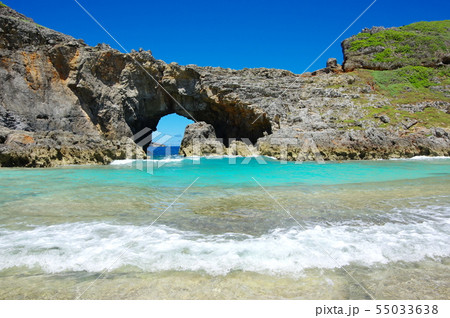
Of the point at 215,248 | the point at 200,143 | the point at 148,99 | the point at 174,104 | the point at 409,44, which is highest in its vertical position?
the point at 409,44

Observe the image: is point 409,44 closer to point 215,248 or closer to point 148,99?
point 148,99

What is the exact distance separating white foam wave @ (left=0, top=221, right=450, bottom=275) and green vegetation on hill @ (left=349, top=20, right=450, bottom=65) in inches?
1960

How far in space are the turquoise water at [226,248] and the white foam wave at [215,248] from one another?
0.02 m

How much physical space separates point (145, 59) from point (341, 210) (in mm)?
33257

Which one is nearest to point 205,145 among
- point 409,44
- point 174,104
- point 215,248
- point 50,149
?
point 174,104

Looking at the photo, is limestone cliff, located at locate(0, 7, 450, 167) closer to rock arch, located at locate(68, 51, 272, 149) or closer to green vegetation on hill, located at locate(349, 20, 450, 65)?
rock arch, located at locate(68, 51, 272, 149)

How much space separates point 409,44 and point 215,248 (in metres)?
56.7

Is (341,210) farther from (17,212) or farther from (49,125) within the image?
(49,125)

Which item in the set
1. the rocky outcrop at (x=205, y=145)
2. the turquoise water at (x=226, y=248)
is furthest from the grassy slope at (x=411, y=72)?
the turquoise water at (x=226, y=248)

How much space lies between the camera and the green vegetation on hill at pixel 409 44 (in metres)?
44.0

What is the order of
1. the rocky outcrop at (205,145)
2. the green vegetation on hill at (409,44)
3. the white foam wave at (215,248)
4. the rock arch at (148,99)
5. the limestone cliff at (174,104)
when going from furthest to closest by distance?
the green vegetation on hill at (409,44)
the rocky outcrop at (205,145)
the rock arch at (148,99)
the limestone cliff at (174,104)
the white foam wave at (215,248)

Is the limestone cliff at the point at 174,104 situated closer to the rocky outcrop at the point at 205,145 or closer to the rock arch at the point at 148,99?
the rock arch at the point at 148,99

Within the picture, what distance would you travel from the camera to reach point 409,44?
46.7m

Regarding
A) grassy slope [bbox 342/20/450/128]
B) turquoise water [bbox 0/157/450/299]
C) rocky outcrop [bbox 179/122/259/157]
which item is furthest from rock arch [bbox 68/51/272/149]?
turquoise water [bbox 0/157/450/299]
